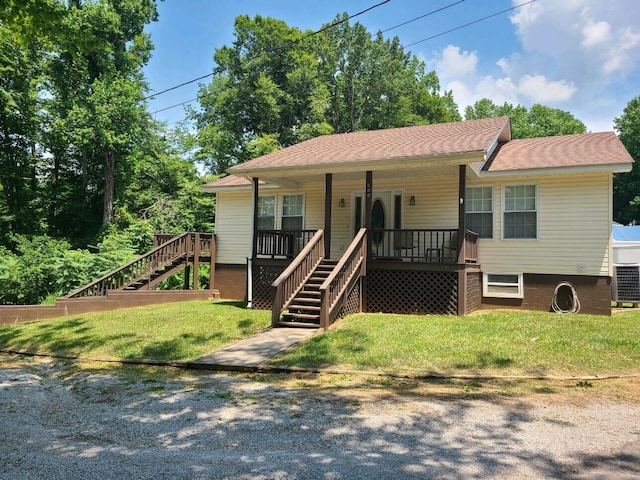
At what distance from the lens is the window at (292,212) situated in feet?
Answer: 48.4

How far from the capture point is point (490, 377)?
5863mm

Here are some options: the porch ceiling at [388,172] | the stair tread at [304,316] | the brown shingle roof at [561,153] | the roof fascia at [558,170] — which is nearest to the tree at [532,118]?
the brown shingle roof at [561,153]

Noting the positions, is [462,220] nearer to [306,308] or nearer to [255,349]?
[306,308]

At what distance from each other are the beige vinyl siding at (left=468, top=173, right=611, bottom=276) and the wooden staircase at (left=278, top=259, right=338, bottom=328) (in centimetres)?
505

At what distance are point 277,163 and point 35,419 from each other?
8540 mm

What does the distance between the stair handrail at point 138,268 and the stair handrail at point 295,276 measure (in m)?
5.80

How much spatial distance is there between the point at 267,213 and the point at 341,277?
6275 mm

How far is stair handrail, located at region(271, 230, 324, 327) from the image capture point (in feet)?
30.3

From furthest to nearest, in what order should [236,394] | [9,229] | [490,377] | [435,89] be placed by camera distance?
1. [435,89]
2. [9,229]
3. [490,377]
4. [236,394]

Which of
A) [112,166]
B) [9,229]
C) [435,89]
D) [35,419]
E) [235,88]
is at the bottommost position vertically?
[35,419]

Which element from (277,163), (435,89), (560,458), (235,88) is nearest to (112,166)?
(235,88)

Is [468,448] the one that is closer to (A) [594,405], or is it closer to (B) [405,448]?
(B) [405,448]

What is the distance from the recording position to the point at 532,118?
47.9m

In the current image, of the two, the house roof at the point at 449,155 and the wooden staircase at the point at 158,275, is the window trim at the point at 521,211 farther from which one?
the wooden staircase at the point at 158,275
